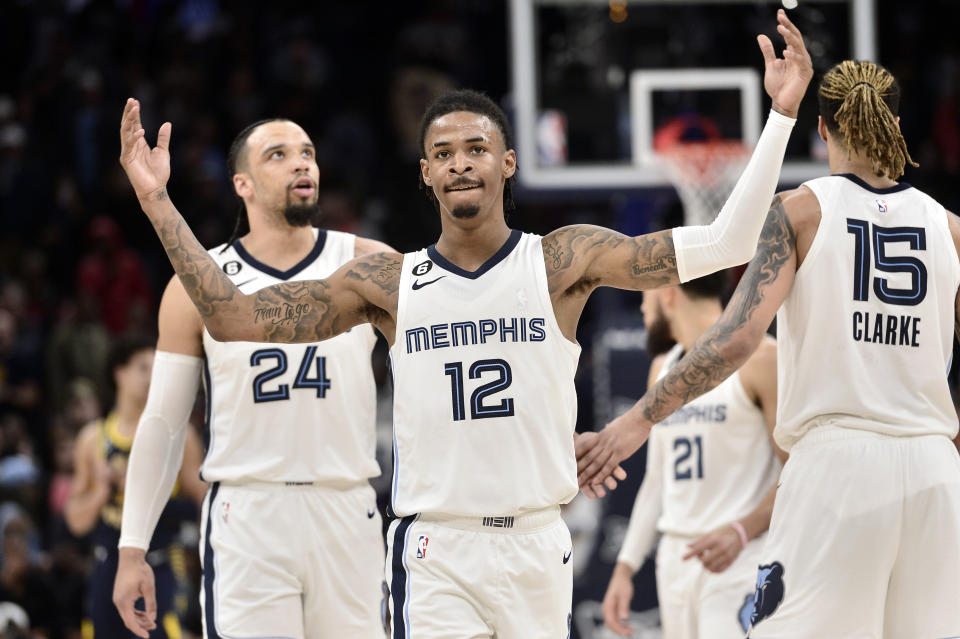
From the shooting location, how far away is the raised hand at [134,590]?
17.6 feet

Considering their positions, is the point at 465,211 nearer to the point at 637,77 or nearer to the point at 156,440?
the point at 156,440

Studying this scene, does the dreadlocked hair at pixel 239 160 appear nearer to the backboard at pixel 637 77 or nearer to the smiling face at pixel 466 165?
the smiling face at pixel 466 165

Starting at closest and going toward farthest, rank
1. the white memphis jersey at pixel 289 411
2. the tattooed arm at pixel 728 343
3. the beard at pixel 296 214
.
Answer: the tattooed arm at pixel 728 343 → the white memphis jersey at pixel 289 411 → the beard at pixel 296 214

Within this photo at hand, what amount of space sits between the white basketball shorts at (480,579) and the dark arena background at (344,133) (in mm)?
3683

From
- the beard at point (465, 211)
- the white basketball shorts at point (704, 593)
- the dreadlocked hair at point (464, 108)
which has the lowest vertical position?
the white basketball shorts at point (704, 593)

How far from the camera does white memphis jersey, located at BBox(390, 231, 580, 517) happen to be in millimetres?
4188

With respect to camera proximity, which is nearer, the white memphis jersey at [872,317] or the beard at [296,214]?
the white memphis jersey at [872,317]

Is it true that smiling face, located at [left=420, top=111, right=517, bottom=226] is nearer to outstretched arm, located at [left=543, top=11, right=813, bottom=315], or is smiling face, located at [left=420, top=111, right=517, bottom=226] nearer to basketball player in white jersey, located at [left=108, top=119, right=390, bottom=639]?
outstretched arm, located at [left=543, top=11, right=813, bottom=315]

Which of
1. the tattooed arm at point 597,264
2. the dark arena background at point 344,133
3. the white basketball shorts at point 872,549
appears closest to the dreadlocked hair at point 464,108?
the tattooed arm at point 597,264

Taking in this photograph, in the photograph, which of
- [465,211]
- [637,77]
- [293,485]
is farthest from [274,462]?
[637,77]

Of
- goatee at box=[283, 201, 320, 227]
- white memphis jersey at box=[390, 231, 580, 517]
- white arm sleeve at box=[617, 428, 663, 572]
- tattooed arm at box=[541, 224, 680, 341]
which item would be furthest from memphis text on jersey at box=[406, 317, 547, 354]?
white arm sleeve at box=[617, 428, 663, 572]

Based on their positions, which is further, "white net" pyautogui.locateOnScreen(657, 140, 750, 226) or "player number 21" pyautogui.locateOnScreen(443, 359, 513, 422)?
"white net" pyautogui.locateOnScreen(657, 140, 750, 226)

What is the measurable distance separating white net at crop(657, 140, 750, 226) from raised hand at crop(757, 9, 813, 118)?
543cm

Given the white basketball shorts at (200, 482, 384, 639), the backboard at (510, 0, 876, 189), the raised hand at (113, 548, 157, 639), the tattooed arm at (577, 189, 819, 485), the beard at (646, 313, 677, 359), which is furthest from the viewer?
the backboard at (510, 0, 876, 189)
